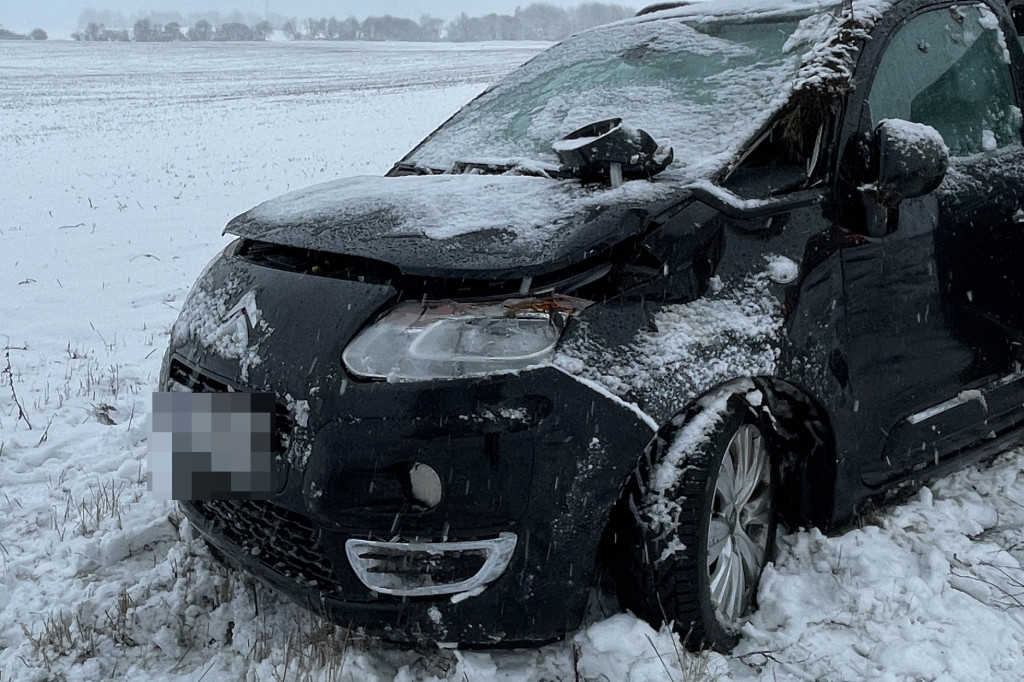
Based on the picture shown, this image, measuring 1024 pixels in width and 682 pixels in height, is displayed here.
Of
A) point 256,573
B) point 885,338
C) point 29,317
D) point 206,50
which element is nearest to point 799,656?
point 885,338

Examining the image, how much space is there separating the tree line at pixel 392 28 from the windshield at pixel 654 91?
305 ft

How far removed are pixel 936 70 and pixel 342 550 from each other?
7.80ft

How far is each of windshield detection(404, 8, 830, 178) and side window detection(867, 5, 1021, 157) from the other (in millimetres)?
278

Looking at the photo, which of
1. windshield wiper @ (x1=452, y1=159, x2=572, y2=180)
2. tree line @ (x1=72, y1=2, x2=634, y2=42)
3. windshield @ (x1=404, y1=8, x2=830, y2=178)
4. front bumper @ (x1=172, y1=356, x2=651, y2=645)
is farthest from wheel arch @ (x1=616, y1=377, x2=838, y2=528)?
tree line @ (x1=72, y1=2, x2=634, y2=42)

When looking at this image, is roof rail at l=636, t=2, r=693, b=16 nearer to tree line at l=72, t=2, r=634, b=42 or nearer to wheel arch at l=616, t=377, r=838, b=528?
wheel arch at l=616, t=377, r=838, b=528

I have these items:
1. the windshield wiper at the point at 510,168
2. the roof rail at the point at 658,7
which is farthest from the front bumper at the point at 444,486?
the roof rail at the point at 658,7

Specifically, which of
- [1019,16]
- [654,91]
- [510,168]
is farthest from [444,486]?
[1019,16]

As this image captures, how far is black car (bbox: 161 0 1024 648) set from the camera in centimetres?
196

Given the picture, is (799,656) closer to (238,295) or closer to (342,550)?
(342,550)

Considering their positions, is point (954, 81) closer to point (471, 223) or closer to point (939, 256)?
point (939, 256)

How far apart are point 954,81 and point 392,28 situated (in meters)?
115

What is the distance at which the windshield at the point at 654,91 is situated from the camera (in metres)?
2.59

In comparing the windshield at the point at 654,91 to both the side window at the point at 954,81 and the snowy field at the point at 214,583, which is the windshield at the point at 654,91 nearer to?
the side window at the point at 954,81

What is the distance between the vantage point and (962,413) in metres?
2.92
